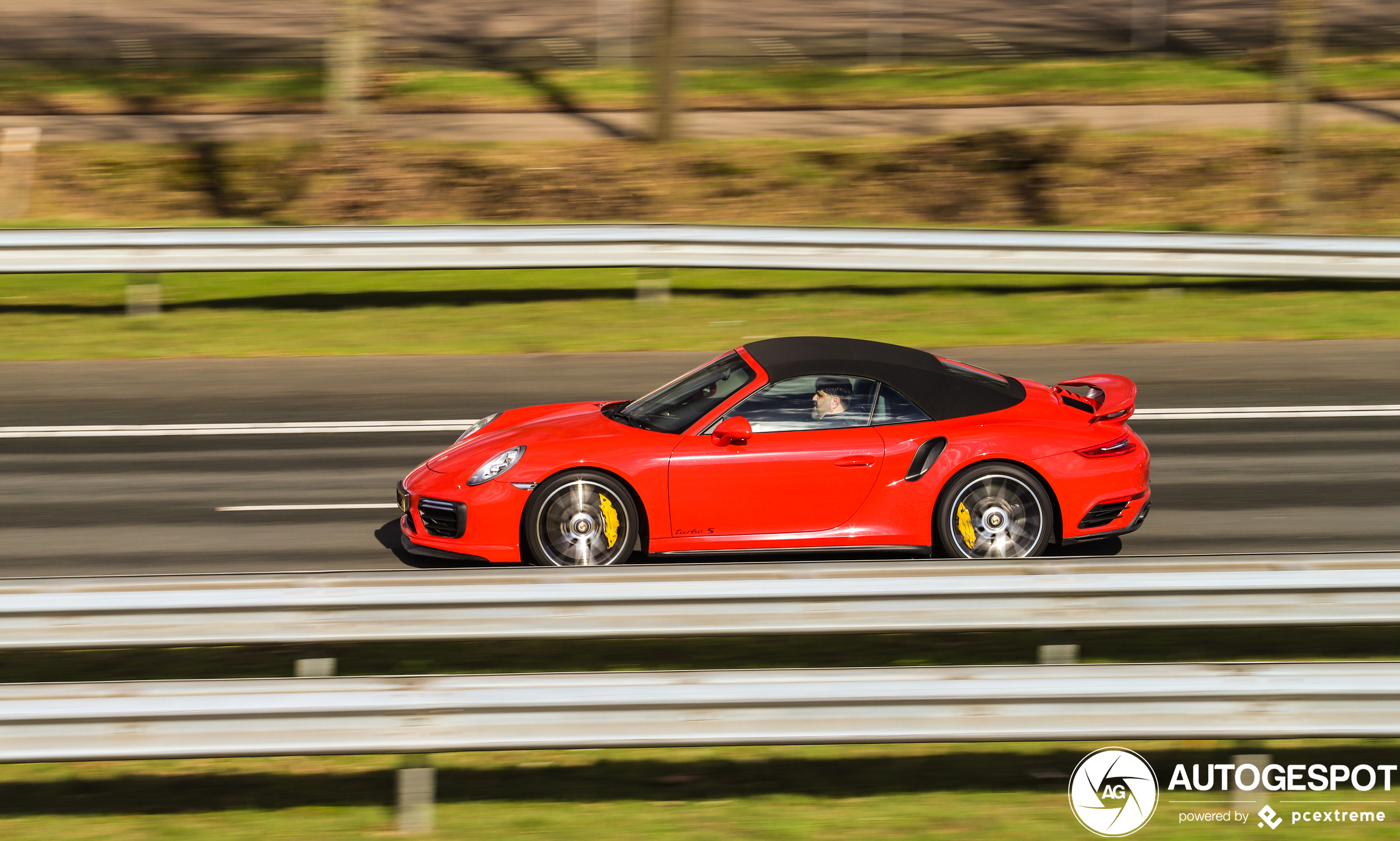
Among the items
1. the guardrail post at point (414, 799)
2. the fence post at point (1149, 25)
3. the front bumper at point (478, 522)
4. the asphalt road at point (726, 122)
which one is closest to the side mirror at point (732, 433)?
the front bumper at point (478, 522)

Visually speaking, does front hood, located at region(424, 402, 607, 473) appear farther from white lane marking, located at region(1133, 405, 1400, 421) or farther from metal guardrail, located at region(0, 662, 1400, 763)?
white lane marking, located at region(1133, 405, 1400, 421)

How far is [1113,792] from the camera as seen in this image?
5074mm

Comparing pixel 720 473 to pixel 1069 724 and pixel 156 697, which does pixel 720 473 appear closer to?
pixel 1069 724

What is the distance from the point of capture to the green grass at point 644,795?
5059mm

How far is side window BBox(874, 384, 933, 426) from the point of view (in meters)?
7.76

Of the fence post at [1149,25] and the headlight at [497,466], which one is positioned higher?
the fence post at [1149,25]

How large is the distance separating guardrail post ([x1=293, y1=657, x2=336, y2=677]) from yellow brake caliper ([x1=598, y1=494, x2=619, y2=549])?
6.55 ft

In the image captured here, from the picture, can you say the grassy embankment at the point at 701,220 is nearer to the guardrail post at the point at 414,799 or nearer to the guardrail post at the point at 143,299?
the guardrail post at the point at 143,299

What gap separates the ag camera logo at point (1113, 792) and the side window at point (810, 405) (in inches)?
115

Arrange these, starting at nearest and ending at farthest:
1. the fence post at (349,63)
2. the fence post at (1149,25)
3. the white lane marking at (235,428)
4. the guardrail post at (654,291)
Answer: the white lane marking at (235,428) < the guardrail post at (654,291) < the fence post at (349,63) < the fence post at (1149,25)

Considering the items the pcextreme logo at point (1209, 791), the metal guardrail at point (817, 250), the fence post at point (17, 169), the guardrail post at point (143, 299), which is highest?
the fence post at point (17, 169)

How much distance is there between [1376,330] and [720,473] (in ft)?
31.2

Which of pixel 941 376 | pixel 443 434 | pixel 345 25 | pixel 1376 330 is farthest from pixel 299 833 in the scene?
pixel 345 25

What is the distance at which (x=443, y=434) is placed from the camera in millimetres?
11000
